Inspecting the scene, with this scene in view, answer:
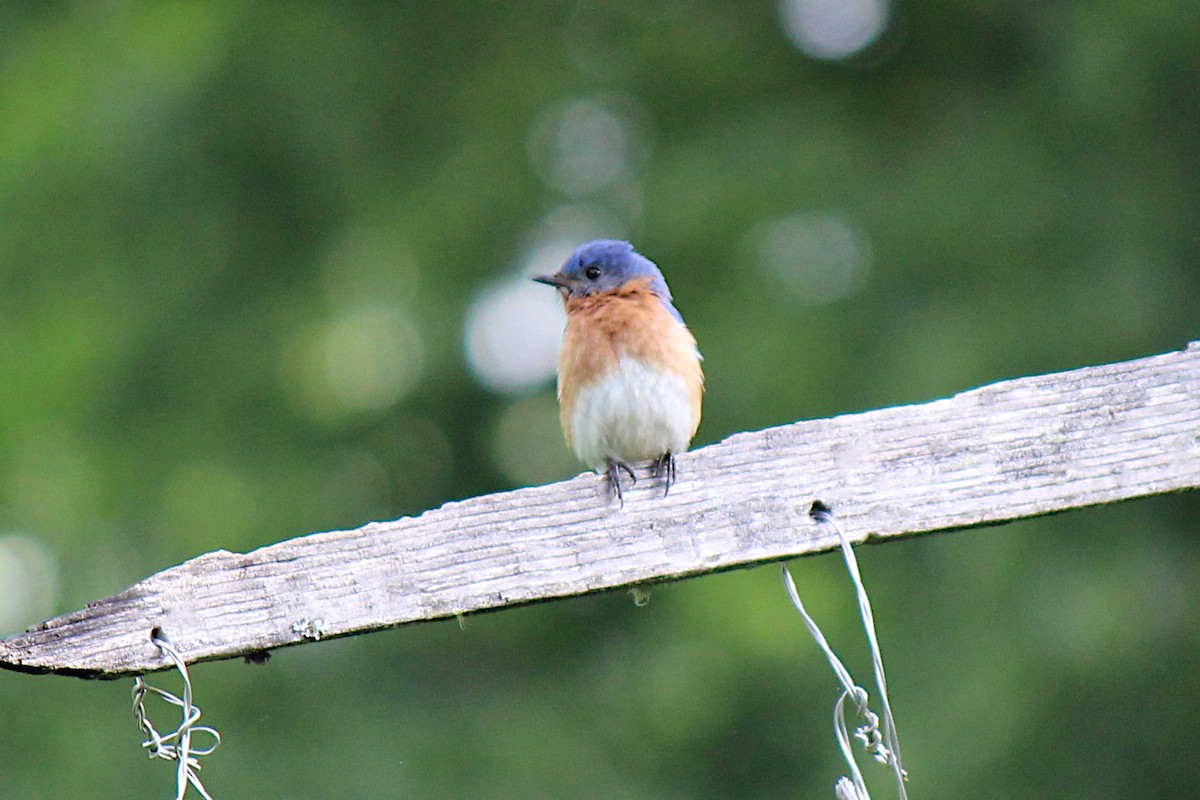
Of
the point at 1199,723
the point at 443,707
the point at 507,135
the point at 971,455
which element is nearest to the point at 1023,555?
the point at 1199,723

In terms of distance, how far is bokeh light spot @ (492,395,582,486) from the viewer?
6.89m

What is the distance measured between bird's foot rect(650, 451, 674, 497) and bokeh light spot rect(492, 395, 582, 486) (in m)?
4.64

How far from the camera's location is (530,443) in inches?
275

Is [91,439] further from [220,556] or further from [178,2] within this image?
[220,556]

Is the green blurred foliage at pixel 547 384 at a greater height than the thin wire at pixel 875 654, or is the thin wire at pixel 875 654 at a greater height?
the green blurred foliage at pixel 547 384

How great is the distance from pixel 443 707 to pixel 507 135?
8.71 ft

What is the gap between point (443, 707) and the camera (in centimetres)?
622

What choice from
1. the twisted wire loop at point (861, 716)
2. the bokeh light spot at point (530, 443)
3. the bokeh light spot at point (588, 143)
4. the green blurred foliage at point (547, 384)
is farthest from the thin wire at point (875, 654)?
the bokeh light spot at point (588, 143)

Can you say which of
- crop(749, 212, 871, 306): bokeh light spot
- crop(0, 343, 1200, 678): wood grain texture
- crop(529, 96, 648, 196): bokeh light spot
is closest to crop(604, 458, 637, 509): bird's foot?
crop(0, 343, 1200, 678): wood grain texture

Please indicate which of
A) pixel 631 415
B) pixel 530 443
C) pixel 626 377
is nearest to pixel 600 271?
pixel 626 377

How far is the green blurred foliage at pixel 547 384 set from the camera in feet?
18.7

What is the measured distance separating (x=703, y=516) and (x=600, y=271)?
7.64 feet

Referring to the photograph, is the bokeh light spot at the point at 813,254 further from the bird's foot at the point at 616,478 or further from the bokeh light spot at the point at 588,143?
the bird's foot at the point at 616,478

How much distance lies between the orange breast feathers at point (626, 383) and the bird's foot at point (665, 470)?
1480 mm
